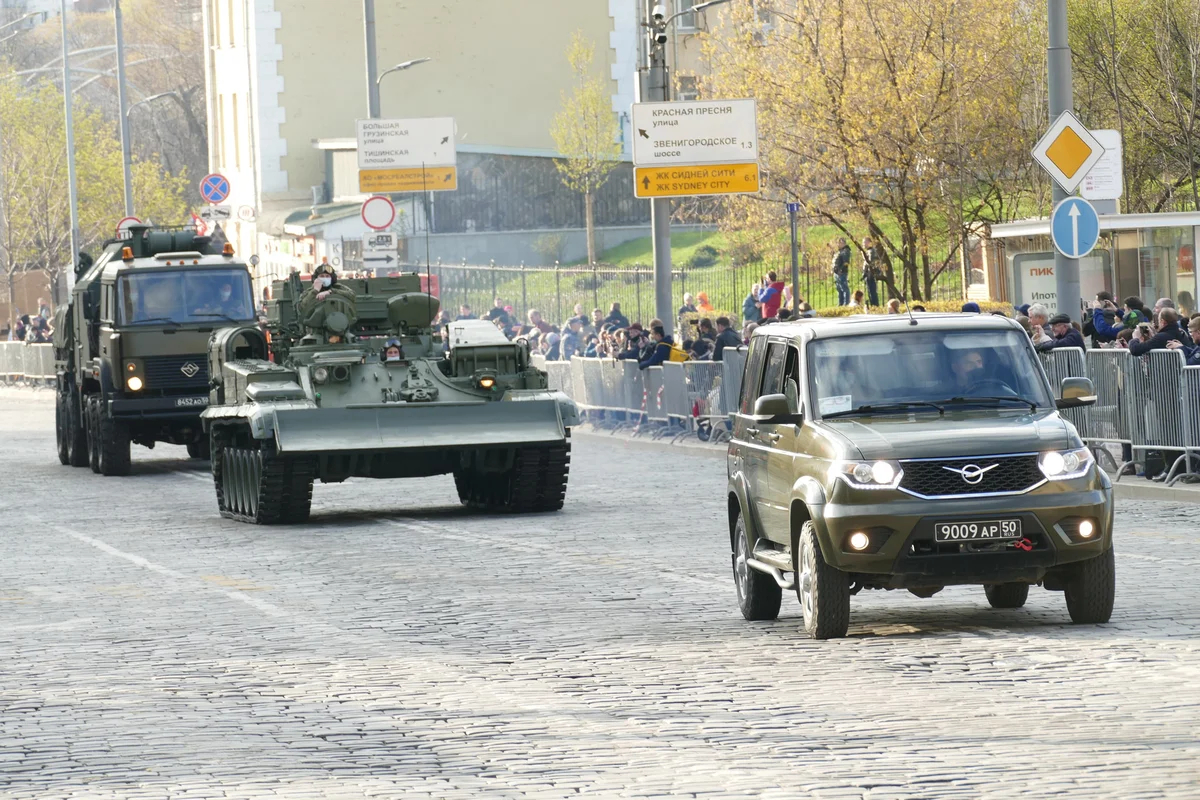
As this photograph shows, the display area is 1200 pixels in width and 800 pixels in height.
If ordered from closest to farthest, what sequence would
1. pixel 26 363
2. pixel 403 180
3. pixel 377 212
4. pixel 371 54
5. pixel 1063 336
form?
1. pixel 1063 336
2. pixel 377 212
3. pixel 371 54
4. pixel 403 180
5. pixel 26 363

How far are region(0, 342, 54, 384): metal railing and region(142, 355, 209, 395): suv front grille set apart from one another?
28.1 m

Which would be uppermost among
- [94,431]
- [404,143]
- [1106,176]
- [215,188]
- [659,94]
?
[404,143]

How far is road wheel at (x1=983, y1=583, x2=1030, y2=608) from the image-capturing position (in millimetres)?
12742

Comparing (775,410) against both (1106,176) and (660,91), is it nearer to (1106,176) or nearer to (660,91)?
(1106,176)

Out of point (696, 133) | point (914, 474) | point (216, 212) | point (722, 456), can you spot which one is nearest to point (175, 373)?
point (722, 456)

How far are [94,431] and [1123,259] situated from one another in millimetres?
14191

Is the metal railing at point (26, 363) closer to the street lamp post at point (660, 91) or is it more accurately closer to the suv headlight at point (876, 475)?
the street lamp post at point (660, 91)

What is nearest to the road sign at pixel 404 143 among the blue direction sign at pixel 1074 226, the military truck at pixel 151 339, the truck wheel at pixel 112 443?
the military truck at pixel 151 339

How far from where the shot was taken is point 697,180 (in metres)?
32.1

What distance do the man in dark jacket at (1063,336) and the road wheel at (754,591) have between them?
10462mm

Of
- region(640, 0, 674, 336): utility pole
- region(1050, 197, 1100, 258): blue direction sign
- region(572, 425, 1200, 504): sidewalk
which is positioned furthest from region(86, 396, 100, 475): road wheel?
region(1050, 197, 1100, 258): blue direction sign

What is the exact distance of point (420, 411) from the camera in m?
21.0

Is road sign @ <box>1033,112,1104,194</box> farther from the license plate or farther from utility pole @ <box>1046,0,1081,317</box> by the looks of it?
the license plate

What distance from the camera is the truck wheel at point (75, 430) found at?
30703 millimetres
